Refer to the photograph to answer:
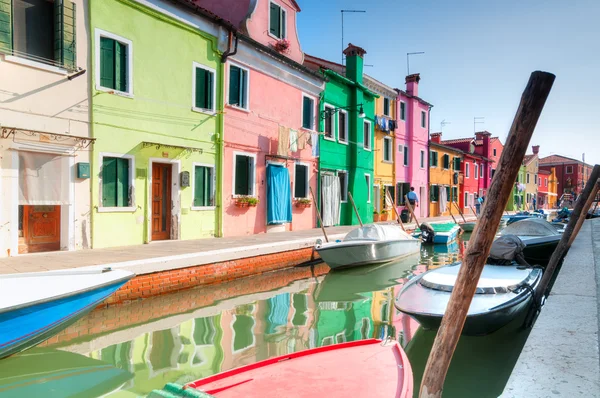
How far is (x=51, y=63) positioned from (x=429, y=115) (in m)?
23.1

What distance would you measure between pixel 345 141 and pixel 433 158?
38.9 ft

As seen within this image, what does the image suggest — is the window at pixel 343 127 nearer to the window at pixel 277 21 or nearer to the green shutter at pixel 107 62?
the window at pixel 277 21

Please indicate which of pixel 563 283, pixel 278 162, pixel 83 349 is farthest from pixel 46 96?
pixel 563 283

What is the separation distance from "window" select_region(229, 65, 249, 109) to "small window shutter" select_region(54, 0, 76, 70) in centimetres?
481

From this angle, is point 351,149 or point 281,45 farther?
point 351,149

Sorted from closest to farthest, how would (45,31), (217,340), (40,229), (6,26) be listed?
(217,340), (6,26), (45,31), (40,229)

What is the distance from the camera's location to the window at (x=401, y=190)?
24.1 meters

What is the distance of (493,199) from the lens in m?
2.49

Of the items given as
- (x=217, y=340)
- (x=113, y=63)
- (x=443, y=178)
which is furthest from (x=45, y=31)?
(x=443, y=178)

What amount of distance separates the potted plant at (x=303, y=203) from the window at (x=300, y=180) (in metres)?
0.28

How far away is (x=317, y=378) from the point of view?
321 centimetres

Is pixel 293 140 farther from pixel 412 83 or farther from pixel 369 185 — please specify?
pixel 412 83

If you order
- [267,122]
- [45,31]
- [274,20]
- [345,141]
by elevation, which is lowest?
[345,141]

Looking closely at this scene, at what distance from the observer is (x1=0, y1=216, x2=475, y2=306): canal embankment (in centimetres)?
704
